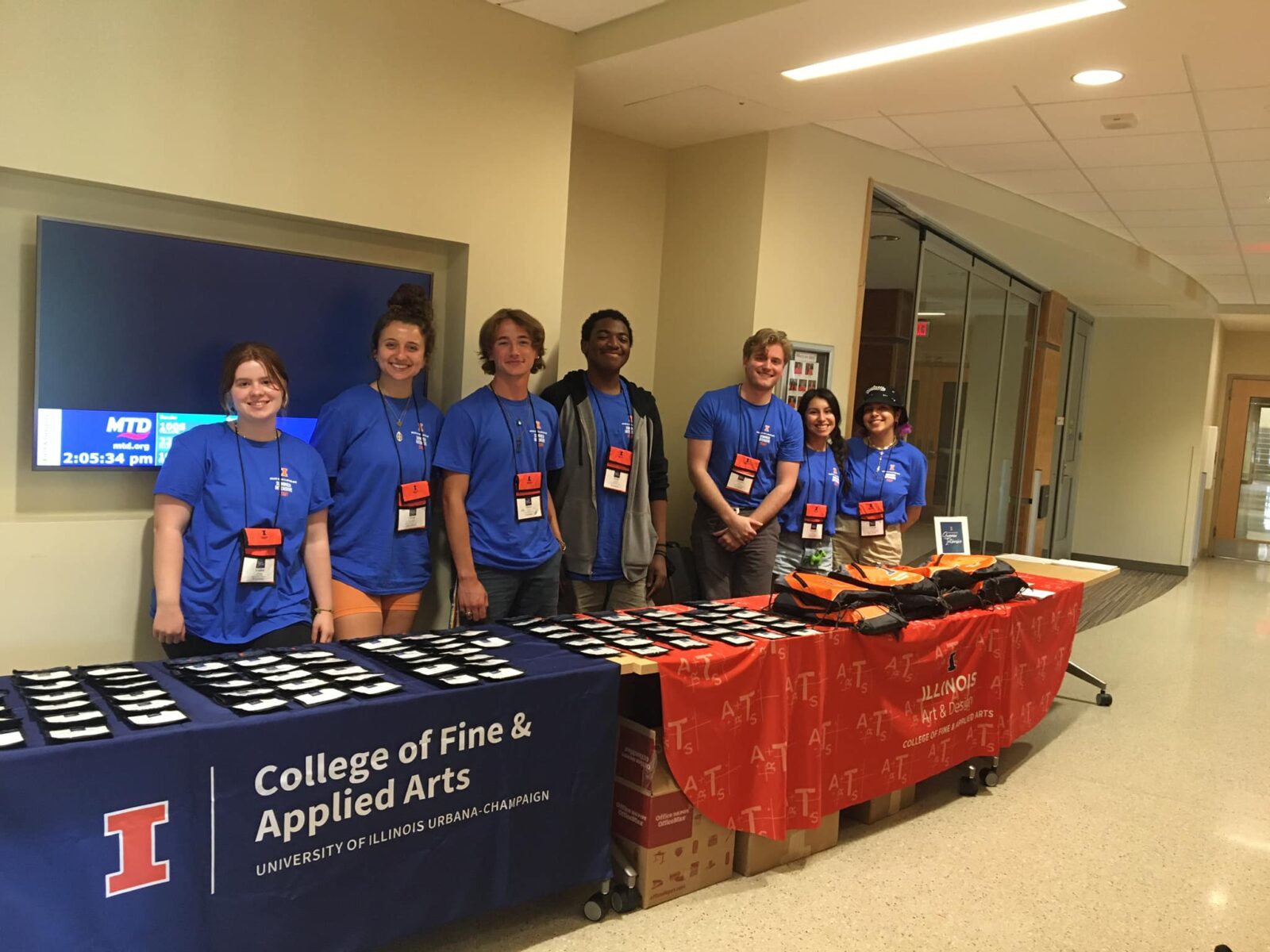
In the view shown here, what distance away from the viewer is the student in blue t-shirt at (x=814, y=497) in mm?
4297

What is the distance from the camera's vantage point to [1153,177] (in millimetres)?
5277

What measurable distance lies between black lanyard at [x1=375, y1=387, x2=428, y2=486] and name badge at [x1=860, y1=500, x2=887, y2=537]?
2.19 meters

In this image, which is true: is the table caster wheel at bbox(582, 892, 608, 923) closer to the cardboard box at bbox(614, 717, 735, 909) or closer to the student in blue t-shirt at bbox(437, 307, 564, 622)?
the cardboard box at bbox(614, 717, 735, 909)

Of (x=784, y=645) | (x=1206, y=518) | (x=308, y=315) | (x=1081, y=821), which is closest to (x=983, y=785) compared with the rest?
(x=1081, y=821)

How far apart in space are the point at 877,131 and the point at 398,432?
3.02 m

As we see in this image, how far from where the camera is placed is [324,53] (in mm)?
3143

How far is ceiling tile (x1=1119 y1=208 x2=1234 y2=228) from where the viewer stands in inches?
241

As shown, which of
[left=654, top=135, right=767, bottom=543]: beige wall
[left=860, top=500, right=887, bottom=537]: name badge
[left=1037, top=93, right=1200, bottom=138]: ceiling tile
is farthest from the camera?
[left=654, top=135, right=767, bottom=543]: beige wall

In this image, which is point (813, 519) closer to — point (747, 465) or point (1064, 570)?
point (747, 465)

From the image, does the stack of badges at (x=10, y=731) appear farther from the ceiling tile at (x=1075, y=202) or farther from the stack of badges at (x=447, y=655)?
the ceiling tile at (x=1075, y=202)

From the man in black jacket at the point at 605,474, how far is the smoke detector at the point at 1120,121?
2441 mm

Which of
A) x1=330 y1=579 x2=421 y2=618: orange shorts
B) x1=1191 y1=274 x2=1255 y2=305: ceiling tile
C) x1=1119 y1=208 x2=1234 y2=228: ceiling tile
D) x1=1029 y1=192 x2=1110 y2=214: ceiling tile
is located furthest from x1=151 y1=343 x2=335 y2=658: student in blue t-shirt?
x1=1191 y1=274 x2=1255 y2=305: ceiling tile

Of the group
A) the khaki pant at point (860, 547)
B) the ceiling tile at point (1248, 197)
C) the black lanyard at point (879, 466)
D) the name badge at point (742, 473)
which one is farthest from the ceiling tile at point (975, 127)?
the khaki pant at point (860, 547)

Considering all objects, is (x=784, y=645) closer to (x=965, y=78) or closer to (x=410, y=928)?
(x=410, y=928)
